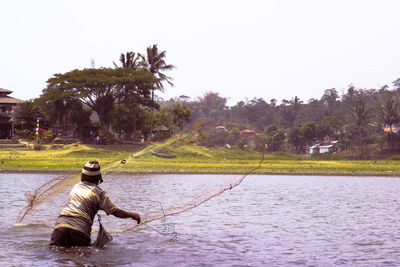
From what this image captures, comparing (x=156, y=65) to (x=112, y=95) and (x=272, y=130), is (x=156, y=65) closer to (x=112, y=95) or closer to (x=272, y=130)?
(x=112, y=95)

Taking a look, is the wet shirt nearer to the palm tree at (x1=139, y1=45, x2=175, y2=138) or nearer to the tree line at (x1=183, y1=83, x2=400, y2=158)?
the tree line at (x1=183, y1=83, x2=400, y2=158)

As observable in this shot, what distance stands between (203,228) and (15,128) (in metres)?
62.6

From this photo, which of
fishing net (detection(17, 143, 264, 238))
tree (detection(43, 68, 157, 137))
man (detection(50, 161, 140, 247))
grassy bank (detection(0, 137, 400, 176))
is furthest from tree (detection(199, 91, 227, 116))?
man (detection(50, 161, 140, 247))

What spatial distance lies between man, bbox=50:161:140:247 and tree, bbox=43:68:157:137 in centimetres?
6063

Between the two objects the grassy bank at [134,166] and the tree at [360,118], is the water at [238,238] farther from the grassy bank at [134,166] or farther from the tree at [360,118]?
the tree at [360,118]

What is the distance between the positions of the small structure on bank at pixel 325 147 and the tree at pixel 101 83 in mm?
49467

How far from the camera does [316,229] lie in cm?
1559

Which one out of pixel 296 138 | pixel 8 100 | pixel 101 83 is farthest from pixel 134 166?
pixel 296 138

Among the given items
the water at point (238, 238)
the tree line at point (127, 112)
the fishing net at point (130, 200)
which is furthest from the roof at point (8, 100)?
the water at point (238, 238)

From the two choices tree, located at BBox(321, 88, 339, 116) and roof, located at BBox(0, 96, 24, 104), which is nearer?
roof, located at BBox(0, 96, 24, 104)

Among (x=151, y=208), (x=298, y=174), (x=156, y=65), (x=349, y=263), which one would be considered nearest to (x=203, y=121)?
(x=349, y=263)

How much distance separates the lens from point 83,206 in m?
10.1

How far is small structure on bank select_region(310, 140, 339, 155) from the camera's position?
110 metres

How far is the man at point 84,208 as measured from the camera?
10.1 metres
